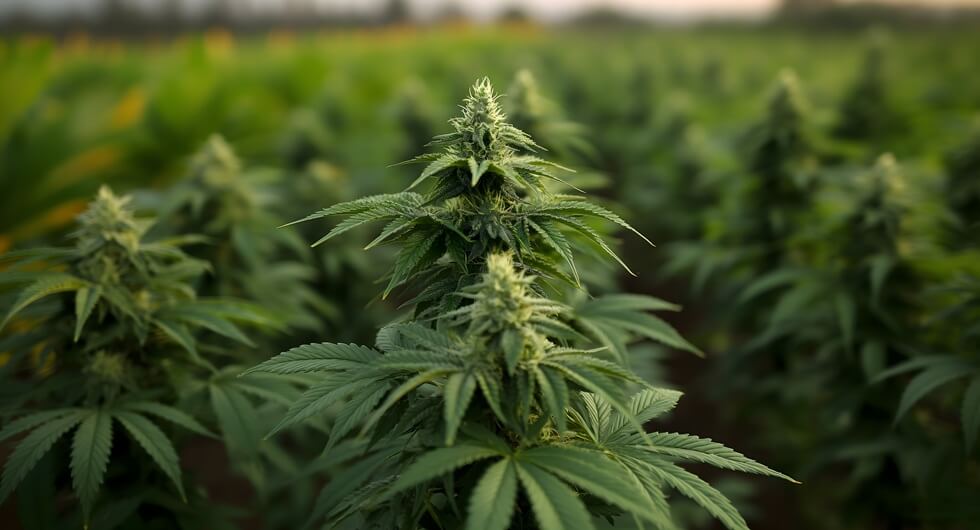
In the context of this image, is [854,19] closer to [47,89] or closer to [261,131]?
[261,131]

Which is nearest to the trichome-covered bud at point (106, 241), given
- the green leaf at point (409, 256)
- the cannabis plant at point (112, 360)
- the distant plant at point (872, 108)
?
the cannabis plant at point (112, 360)

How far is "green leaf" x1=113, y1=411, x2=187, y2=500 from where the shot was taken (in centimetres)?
167

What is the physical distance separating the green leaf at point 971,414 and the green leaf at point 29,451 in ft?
7.59

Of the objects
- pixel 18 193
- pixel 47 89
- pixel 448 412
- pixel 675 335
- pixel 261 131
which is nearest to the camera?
pixel 448 412

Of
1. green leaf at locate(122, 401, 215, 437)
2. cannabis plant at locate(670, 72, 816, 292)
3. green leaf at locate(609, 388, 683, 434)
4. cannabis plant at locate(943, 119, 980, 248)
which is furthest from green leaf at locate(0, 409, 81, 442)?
cannabis plant at locate(943, 119, 980, 248)

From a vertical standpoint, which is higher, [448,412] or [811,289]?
[448,412]

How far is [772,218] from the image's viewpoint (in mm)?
3377

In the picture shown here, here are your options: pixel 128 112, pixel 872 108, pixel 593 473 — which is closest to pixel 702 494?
pixel 593 473

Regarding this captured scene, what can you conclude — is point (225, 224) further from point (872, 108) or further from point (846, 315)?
point (872, 108)

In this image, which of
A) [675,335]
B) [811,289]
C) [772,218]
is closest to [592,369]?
[675,335]

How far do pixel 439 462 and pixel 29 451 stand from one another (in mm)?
1091

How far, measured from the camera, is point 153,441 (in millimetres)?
Answer: 1717

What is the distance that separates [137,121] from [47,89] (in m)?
1.48

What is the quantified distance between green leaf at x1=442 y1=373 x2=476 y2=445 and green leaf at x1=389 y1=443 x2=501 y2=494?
0.09ft
